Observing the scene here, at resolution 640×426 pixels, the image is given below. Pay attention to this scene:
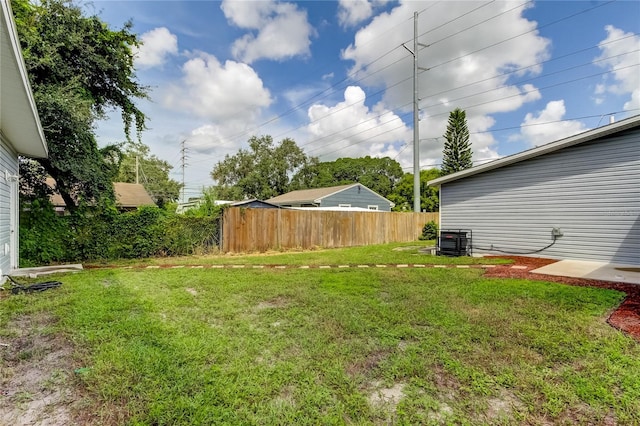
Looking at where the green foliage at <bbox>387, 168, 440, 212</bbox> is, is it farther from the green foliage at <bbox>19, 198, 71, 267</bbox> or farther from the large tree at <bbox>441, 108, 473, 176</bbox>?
the green foliage at <bbox>19, 198, 71, 267</bbox>

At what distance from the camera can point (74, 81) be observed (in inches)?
371

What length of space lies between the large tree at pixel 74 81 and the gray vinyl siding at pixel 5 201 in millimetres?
2055

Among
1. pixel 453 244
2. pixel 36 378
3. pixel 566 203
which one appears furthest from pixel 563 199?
pixel 36 378

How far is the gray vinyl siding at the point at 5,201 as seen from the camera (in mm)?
6084

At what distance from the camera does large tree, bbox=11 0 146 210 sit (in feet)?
28.3

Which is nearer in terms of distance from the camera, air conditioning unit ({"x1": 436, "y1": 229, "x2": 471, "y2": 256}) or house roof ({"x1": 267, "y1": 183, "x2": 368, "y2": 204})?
air conditioning unit ({"x1": 436, "y1": 229, "x2": 471, "y2": 256})

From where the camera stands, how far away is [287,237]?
12.8 metres

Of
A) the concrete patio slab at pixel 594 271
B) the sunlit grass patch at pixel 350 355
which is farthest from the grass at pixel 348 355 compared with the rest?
the concrete patio slab at pixel 594 271

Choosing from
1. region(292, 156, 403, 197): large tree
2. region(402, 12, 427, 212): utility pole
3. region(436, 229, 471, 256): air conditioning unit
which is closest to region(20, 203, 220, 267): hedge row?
region(436, 229, 471, 256): air conditioning unit

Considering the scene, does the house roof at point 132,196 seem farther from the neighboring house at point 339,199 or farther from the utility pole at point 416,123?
the utility pole at point 416,123

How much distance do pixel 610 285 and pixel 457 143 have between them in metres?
24.5

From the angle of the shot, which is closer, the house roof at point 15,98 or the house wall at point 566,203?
the house roof at point 15,98

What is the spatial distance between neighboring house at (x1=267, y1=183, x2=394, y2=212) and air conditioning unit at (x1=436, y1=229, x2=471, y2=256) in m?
12.5

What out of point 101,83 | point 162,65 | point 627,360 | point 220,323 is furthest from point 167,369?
point 162,65
